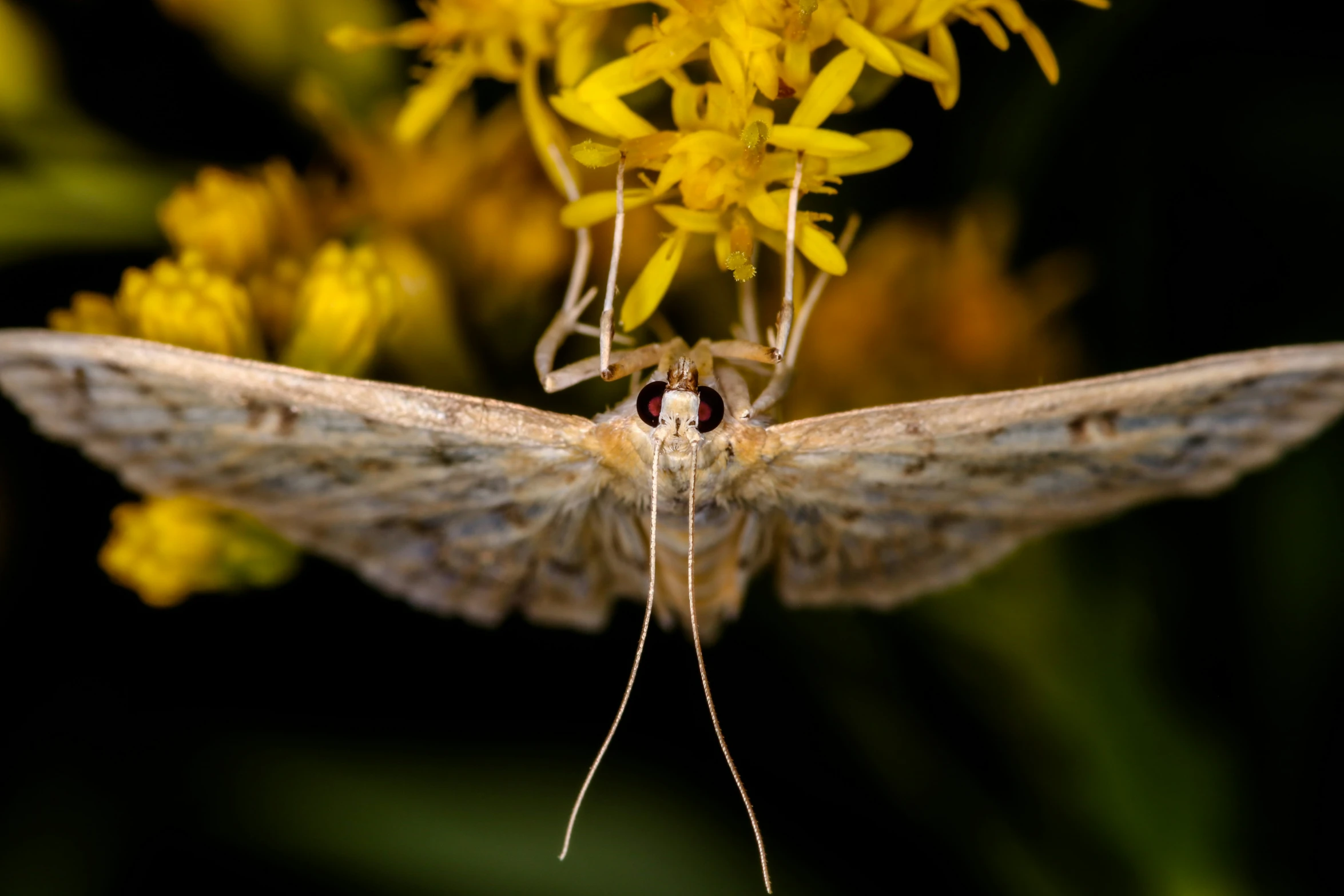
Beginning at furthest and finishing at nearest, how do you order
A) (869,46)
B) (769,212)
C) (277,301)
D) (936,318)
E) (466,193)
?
(936,318)
(466,193)
(277,301)
(769,212)
(869,46)

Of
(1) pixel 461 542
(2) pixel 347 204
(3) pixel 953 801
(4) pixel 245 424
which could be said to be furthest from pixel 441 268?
(3) pixel 953 801

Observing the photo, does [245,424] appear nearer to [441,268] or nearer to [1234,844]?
[441,268]

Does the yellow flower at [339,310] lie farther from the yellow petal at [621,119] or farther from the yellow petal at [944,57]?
the yellow petal at [944,57]

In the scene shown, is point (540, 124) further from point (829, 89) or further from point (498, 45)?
point (829, 89)

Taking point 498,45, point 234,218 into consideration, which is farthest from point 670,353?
point 234,218

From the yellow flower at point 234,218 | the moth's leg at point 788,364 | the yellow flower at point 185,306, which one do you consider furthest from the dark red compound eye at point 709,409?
the yellow flower at point 234,218

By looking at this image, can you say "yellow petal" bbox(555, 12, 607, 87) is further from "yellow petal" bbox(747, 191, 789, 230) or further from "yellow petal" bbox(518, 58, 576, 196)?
"yellow petal" bbox(747, 191, 789, 230)

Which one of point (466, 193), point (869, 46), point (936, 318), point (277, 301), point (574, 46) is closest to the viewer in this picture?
point (869, 46)

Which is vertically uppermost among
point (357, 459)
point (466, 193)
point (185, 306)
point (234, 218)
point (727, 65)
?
point (466, 193)
